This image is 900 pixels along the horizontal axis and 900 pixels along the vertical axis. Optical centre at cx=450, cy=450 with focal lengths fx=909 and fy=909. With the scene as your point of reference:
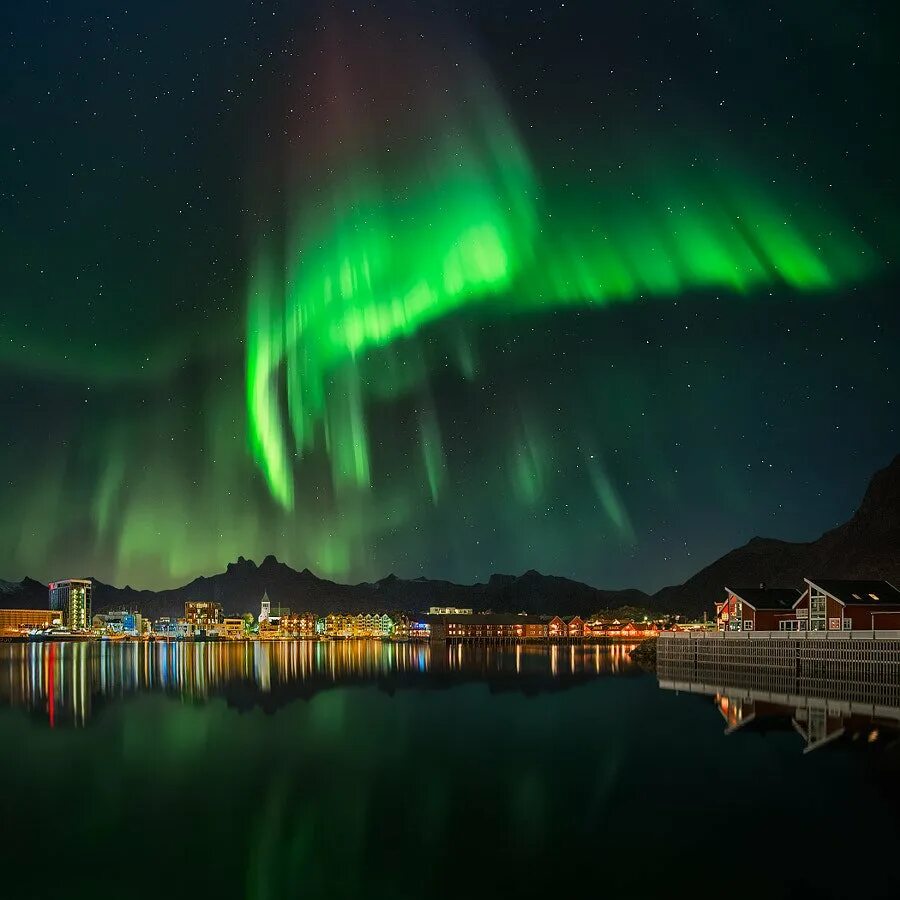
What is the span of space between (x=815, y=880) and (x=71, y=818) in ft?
75.2

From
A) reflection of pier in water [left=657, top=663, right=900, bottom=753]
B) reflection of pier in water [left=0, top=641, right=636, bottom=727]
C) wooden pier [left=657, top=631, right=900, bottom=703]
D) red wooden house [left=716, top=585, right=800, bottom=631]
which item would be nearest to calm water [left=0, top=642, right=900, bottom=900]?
reflection of pier in water [left=657, top=663, right=900, bottom=753]

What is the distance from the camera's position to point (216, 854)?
86.3 feet

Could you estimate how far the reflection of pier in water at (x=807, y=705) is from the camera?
43.8 m

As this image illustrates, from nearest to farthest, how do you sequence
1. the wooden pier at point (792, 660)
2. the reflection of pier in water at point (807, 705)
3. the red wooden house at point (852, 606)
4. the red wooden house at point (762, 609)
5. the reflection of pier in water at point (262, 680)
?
the reflection of pier in water at point (807, 705) → the wooden pier at point (792, 660) → the red wooden house at point (852, 606) → the reflection of pier in water at point (262, 680) → the red wooden house at point (762, 609)

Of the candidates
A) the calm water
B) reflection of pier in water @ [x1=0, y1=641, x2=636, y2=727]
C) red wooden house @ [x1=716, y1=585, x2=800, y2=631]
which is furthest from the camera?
red wooden house @ [x1=716, y1=585, x2=800, y2=631]

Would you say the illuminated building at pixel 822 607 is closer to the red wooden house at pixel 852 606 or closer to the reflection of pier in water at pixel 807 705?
the red wooden house at pixel 852 606

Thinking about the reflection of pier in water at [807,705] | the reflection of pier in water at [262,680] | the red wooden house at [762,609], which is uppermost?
the red wooden house at [762,609]

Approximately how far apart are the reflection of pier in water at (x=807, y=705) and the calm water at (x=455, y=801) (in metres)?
0.33

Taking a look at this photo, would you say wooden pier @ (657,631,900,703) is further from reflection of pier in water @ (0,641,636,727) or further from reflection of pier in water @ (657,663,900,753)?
reflection of pier in water @ (0,641,636,727)

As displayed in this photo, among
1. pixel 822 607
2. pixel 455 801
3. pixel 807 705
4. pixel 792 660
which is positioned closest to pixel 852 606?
pixel 822 607

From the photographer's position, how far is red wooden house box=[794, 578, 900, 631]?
225 feet

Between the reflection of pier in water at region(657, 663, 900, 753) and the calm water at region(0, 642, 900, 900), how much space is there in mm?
329

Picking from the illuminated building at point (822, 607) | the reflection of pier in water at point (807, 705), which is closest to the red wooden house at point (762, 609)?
the illuminated building at point (822, 607)

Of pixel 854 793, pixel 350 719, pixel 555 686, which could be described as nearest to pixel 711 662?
pixel 555 686
